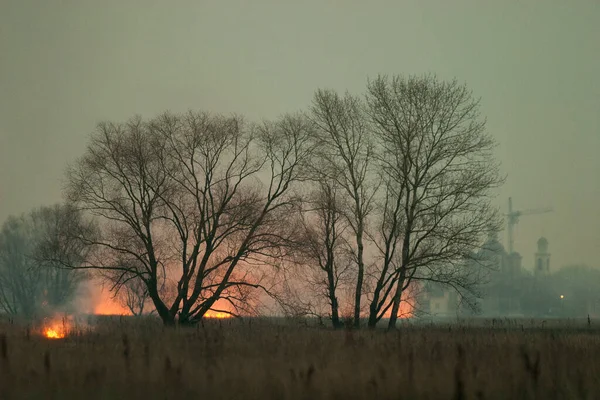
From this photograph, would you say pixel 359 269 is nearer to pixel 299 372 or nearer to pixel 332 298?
pixel 332 298

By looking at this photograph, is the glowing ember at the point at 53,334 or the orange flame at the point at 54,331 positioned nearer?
the glowing ember at the point at 53,334

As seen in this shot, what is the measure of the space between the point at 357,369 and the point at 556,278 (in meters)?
173

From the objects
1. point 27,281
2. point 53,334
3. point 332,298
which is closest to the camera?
point 53,334

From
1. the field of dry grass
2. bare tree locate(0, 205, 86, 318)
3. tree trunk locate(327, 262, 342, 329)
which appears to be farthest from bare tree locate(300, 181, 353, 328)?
bare tree locate(0, 205, 86, 318)

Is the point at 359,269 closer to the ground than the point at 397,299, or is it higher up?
higher up

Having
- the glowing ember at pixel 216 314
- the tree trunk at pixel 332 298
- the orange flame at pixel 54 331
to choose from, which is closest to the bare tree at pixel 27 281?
the glowing ember at pixel 216 314

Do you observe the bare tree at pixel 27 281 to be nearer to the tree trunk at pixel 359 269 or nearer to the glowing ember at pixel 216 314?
the glowing ember at pixel 216 314

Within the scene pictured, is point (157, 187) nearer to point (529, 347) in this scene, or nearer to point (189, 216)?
point (189, 216)

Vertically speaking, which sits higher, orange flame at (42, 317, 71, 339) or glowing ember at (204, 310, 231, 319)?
orange flame at (42, 317, 71, 339)

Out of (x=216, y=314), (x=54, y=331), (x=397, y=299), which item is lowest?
(x=216, y=314)

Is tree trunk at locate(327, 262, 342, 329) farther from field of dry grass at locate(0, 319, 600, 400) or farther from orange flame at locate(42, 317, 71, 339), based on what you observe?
field of dry grass at locate(0, 319, 600, 400)

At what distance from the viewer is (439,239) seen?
32.3 metres

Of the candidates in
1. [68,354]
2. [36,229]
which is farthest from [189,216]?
[36,229]

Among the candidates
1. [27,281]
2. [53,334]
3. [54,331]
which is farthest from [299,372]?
[27,281]
